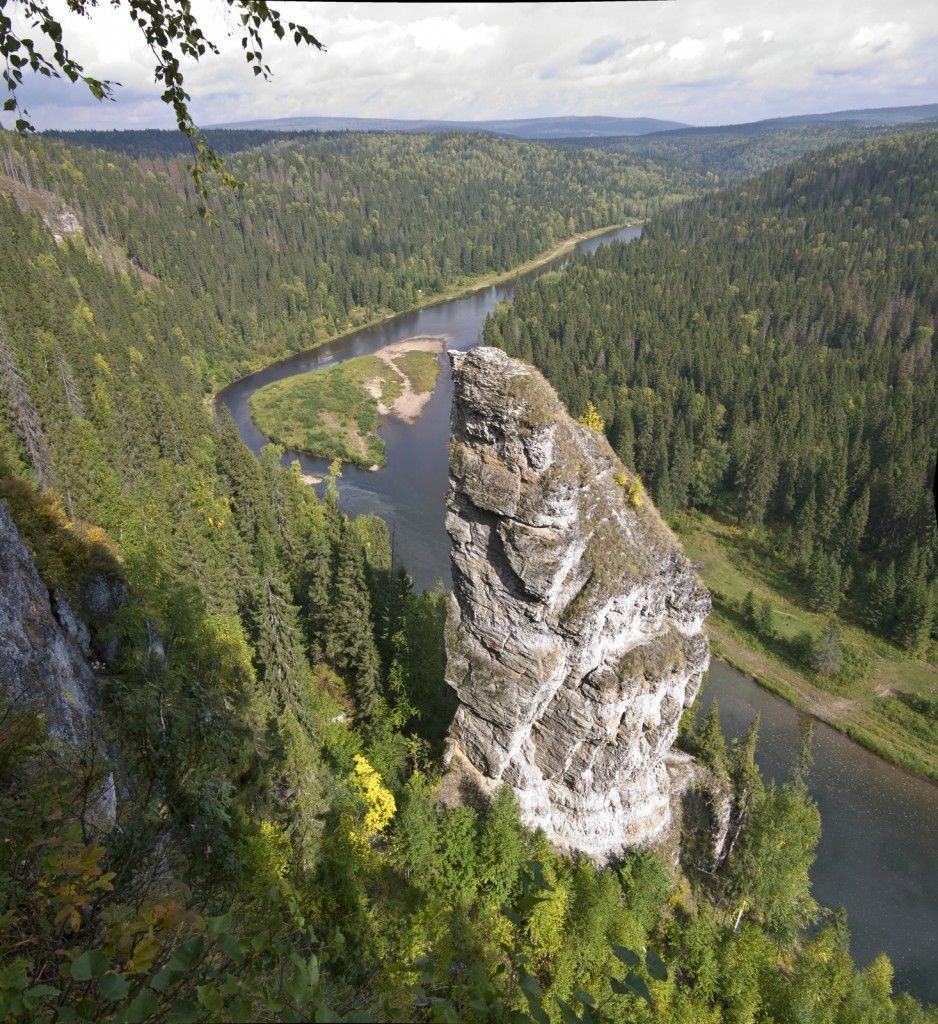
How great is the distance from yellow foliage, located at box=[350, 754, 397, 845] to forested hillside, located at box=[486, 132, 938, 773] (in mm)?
34842

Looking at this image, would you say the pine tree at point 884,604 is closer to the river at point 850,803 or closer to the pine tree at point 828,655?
the pine tree at point 828,655

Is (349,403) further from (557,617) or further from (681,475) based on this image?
(557,617)

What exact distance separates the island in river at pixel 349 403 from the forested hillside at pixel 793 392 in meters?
16.2

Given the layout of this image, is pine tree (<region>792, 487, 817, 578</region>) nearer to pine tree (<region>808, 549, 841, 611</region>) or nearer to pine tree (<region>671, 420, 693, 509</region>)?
pine tree (<region>808, 549, 841, 611</region>)

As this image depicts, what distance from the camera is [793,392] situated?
260ft

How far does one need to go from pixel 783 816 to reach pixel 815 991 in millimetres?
6019

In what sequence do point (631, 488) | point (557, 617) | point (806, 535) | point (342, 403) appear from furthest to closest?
point (342, 403)
point (806, 535)
point (631, 488)
point (557, 617)

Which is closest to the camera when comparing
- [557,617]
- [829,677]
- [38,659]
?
[38,659]

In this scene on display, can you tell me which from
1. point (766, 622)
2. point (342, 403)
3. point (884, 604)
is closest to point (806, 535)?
point (884, 604)

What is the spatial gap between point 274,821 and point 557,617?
33.9 feet

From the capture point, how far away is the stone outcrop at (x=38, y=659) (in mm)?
11039

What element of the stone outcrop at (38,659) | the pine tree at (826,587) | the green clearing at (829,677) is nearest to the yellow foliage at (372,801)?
the stone outcrop at (38,659)

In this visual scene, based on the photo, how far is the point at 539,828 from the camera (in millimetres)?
23312

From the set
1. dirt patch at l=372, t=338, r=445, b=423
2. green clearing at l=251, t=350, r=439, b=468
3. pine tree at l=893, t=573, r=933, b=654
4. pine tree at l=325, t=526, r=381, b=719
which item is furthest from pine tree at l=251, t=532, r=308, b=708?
dirt patch at l=372, t=338, r=445, b=423
